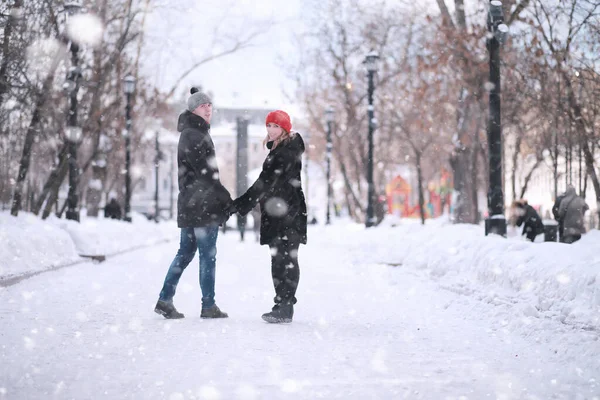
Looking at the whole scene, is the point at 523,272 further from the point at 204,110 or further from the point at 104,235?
the point at 104,235

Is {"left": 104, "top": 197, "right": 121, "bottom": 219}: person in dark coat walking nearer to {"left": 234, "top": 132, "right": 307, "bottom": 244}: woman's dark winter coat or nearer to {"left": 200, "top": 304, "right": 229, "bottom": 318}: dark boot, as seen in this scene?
{"left": 200, "top": 304, "right": 229, "bottom": 318}: dark boot

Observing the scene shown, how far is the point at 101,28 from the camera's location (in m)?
21.4

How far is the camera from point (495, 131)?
41.7 feet

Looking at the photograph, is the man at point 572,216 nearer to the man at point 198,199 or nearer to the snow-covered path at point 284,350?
the snow-covered path at point 284,350

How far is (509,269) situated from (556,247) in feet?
1.79

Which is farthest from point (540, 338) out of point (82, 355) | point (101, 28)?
point (101, 28)

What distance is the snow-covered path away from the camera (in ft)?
15.0

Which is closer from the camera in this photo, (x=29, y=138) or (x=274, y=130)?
(x=274, y=130)

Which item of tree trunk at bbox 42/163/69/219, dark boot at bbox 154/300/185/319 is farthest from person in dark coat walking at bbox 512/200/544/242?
tree trunk at bbox 42/163/69/219

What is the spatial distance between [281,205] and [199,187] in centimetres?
76

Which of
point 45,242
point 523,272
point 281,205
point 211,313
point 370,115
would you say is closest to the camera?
point 281,205

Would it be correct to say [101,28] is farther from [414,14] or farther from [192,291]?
[192,291]

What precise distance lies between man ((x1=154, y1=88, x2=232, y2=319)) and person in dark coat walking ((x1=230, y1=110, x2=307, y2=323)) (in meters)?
0.23

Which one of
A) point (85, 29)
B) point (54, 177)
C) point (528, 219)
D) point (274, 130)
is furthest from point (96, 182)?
point (274, 130)
